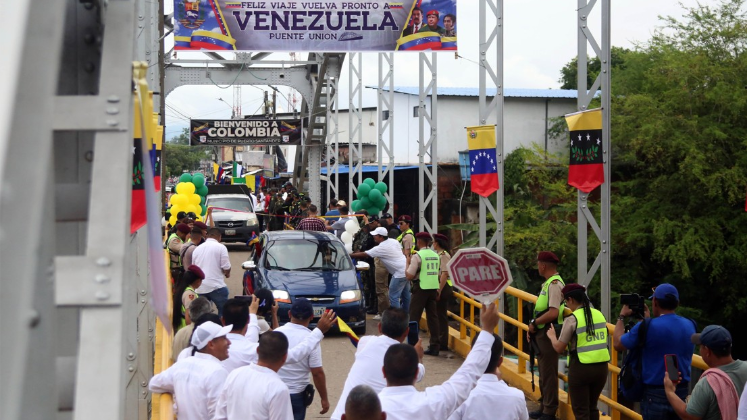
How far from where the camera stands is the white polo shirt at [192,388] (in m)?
5.34

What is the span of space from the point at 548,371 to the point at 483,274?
3730 mm

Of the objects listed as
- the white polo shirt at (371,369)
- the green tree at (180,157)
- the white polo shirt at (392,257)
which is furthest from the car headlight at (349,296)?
the green tree at (180,157)

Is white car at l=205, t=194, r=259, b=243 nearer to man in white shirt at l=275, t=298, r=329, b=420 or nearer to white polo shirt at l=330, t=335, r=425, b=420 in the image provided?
man in white shirt at l=275, t=298, r=329, b=420

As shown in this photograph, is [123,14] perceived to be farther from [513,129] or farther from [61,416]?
[513,129]

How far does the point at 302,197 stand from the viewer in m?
24.5

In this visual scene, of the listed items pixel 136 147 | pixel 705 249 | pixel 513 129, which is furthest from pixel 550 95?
pixel 136 147

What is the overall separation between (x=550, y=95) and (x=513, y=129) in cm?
237

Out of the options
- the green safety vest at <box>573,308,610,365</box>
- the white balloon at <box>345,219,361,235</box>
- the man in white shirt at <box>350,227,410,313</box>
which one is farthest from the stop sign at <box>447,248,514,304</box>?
the white balloon at <box>345,219,361,235</box>

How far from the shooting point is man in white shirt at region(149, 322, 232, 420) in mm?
5340

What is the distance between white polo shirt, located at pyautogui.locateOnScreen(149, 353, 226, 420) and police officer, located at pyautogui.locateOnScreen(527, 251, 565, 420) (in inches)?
155

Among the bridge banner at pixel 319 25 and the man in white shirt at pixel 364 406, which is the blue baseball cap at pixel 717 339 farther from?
the bridge banner at pixel 319 25

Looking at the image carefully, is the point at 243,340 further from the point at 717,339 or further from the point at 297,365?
the point at 717,339

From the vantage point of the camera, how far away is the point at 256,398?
16.6 ft

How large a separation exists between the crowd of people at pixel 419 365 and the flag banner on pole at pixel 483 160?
3418 millimetres
